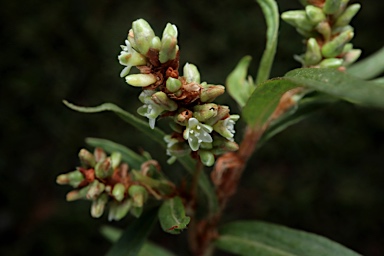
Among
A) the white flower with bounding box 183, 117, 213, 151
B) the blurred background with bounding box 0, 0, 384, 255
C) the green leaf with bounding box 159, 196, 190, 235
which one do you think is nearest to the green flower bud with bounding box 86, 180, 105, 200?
the green leaf with bounding box 159, 196, 190, 235

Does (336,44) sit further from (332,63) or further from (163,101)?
(163,101)

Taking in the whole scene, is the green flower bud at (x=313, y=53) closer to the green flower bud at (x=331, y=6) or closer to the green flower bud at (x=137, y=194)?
the green flower bud at (x=331, y=6)

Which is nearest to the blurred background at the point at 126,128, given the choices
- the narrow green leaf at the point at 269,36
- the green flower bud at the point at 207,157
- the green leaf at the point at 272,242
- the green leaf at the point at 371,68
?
the green leaf at the point at 371,68

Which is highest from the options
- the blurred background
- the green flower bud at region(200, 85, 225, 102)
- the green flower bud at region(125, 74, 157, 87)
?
the green flower bud at region(125, 74, 157, 87)

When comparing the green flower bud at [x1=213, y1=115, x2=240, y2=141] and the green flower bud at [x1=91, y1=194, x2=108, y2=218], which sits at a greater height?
the green flower bud at [x1=213, y1=115, x2=240, y2=141]

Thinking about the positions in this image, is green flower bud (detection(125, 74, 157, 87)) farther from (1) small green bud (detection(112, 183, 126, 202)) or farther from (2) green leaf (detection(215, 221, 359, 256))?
(2) green leaf (detection(215, 221, 359, 256))

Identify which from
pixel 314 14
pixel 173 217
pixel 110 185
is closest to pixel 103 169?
pixel 110 185

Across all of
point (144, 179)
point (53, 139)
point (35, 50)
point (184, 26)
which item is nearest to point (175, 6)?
point (184, 26)

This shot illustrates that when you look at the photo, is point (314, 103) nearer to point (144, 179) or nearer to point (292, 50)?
point (144, 179)
